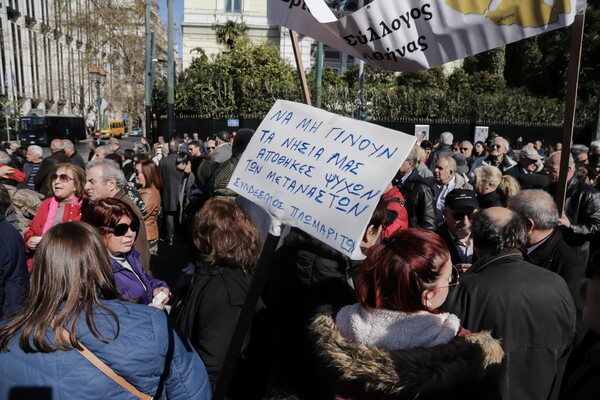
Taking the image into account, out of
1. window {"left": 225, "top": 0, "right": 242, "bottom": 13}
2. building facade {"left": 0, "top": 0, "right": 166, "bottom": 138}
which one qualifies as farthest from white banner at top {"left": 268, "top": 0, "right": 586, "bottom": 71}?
window {"left": 225, "top": 0, "right": 242, "bottom": 13}

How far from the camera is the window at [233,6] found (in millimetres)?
42875

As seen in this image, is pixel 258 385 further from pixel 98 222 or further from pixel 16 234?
pixel 16 234

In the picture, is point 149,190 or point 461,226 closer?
point 461,226

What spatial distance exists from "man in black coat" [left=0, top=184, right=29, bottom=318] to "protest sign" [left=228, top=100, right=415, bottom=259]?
6.66 feet

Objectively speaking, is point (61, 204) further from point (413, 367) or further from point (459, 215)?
point (413, 367)

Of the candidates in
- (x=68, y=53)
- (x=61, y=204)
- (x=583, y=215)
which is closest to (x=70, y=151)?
(x=61, y=204)

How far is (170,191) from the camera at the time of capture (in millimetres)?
8711

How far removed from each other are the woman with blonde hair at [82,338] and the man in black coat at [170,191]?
6.79 metres

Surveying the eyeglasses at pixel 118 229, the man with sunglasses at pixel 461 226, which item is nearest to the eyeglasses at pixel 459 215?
the man with sunglasses at pixel 461 226

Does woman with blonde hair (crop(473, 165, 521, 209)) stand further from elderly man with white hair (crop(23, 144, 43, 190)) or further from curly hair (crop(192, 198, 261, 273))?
elderly man with white hair (crop(23, 144, 43, 190))

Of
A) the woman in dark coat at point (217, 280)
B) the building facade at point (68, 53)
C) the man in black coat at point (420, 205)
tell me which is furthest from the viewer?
the building facade at point (68, 53)

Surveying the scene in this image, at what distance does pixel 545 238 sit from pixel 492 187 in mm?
1857

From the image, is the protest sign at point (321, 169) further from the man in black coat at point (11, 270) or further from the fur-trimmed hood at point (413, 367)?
the man in black coat at point (11, 270)

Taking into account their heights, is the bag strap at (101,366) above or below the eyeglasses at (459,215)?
below
